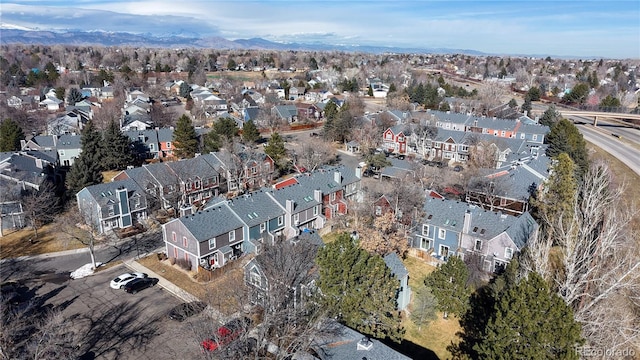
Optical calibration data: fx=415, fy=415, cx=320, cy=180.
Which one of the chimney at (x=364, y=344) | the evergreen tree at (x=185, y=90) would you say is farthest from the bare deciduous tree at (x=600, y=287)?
the evergreen tree at (x=185, y=90)

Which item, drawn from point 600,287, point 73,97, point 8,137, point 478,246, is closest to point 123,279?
point 478,246

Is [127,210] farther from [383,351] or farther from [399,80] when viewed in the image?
[399,80]

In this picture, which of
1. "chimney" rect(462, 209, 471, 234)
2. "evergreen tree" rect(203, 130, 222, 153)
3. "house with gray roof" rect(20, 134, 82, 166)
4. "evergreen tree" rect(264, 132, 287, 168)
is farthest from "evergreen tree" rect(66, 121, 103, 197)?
"chimney" rect(462, 209, 471, 234)

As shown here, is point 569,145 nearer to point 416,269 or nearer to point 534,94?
point 416,269

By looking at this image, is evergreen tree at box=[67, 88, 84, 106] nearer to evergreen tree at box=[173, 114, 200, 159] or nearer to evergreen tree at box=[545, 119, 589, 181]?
evergreen tree at box=[173, 114, 200, 159]

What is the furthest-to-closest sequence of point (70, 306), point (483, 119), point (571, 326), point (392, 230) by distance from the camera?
point (483, 119) < point (392, 230) < point (70, 306) < point (571, 326)

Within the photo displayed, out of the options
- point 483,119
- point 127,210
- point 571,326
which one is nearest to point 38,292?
point 127,210
